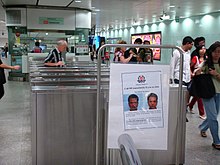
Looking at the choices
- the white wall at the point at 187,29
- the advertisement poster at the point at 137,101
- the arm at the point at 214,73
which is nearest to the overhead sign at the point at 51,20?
the white wall at the point at 187,29

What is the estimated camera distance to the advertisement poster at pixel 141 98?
2.21 metres

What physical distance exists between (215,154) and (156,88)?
6.03 feet

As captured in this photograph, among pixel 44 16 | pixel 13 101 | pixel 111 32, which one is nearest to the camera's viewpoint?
pixel 13 101

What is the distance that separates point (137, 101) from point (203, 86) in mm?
1746

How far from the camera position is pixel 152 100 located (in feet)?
7.38

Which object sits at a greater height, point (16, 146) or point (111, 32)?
point (111, 32)

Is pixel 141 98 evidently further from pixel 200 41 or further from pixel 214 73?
pixel 200 41

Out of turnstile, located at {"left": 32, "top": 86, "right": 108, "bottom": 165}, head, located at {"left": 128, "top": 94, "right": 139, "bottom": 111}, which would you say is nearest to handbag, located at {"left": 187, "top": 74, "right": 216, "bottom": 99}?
turnstile, located at {"left": 32, "top": 86, "right": 108, "bottom": 165}

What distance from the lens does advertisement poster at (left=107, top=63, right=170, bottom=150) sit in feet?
7.27

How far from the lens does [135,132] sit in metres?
2.25

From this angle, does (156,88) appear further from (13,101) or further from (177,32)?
(177,32)

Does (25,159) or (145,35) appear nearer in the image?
(25,159)

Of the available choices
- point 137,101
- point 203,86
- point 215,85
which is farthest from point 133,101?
point 215,85

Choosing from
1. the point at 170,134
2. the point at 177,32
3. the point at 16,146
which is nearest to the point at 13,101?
the point at 16,146
